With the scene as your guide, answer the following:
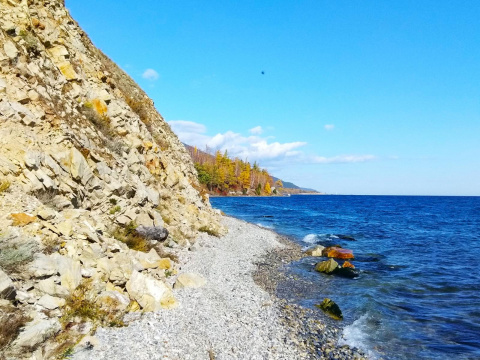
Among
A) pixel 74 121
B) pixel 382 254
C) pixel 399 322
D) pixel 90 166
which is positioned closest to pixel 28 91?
pixel 74 121

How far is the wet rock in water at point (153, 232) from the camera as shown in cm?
1728

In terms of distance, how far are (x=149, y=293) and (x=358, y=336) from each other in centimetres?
977

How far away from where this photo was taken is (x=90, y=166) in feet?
51.3

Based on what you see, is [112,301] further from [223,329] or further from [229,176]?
[229,176]

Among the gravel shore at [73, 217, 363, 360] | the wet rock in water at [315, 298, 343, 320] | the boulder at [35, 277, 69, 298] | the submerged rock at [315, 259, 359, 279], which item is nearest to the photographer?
the boulder at [35, 277, 69, 298]

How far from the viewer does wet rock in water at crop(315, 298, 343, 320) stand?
50.0 feet

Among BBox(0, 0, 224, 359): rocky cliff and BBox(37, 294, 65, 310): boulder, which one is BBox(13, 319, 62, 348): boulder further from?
BBox(37, 294, 65, 310): boulder

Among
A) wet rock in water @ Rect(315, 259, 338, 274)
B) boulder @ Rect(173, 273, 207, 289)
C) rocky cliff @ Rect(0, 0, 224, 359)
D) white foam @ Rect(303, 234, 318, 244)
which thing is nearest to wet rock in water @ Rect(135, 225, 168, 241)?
rocky cliff @ Rect(0, 0, 224, 359)

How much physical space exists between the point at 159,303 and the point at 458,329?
14.7 m

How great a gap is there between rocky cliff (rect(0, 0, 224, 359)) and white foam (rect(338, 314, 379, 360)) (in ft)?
26.2

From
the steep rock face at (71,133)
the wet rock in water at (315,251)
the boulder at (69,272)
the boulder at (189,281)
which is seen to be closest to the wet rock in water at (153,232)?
the steep rock face at (71,133)

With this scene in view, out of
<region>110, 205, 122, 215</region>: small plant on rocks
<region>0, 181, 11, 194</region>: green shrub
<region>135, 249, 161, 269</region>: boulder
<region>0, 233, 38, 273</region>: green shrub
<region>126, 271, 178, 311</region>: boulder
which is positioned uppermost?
<region>0, 181, 11, 194</region>: green shrub

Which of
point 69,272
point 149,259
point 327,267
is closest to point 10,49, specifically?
point 69,272

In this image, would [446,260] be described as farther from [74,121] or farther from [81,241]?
[74,121]
